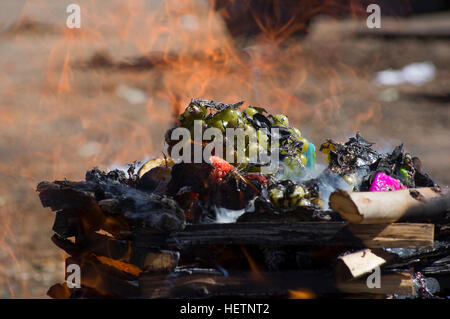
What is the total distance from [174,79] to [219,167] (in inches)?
125

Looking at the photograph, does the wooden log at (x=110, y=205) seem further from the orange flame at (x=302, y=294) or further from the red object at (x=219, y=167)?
the orange flame at (x=302, y=294)

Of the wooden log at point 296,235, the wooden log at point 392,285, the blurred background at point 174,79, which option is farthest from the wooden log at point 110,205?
the blurred background at point 174,79

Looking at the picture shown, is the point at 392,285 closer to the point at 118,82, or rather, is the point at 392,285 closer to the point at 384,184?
the point at 384,184

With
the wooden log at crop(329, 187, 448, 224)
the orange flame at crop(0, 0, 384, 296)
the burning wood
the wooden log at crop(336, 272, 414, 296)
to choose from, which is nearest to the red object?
the burning wood

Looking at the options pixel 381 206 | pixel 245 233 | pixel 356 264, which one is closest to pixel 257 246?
pixel 245 233

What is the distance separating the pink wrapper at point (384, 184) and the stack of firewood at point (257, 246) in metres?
0.27

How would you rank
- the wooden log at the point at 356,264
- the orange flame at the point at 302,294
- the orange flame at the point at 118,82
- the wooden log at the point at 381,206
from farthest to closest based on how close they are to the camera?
1. the orange flame at the point at 118,82
2. the orange flame at the point at 302,294
3. the wooden log at the point at 356,264
4. the wooden log at the point at 381,206

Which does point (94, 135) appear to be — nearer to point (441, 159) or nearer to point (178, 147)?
point (178, 147)

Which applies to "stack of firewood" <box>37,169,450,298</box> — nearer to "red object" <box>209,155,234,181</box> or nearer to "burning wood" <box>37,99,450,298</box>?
"burning wood" <box>37,99,450,298</box>

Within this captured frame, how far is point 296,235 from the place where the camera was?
2402mm

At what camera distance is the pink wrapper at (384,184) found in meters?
2.85

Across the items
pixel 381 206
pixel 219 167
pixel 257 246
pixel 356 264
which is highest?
pixel 219 167

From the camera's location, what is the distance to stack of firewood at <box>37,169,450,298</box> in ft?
7.80
